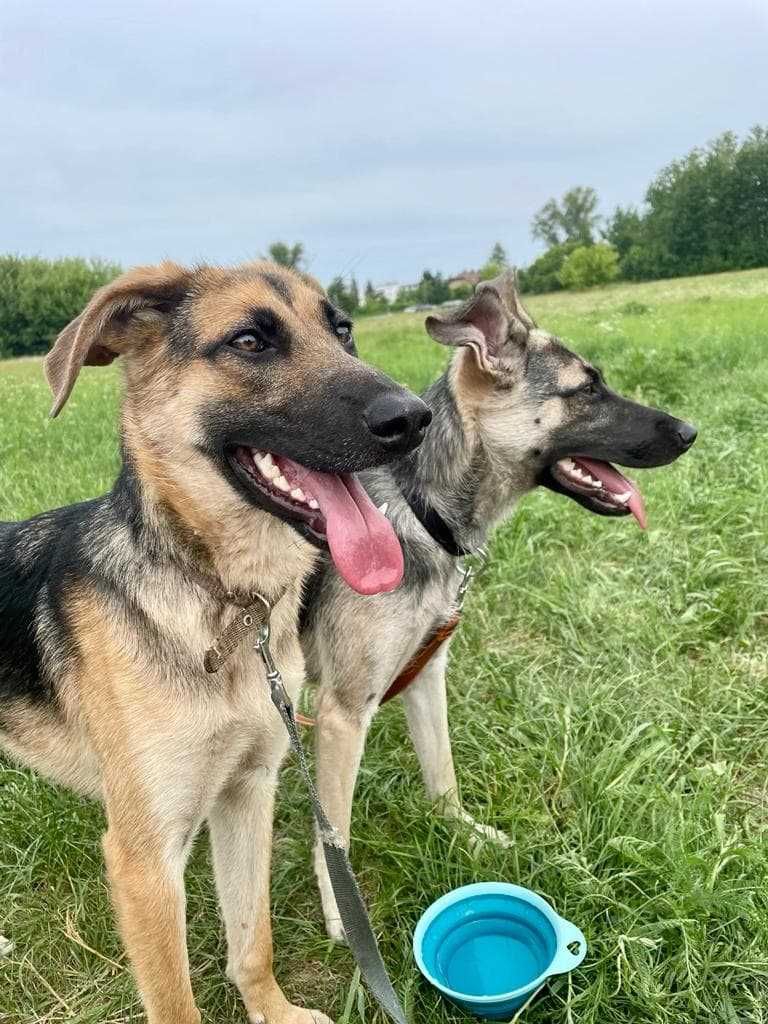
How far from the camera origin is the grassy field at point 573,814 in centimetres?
235

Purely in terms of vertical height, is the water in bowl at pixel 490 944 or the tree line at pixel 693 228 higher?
the tree line at pixel 693 228

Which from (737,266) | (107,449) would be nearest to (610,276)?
(737,266)

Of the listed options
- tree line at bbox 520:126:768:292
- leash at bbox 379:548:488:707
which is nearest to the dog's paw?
leash at bbox 379:548:488:707

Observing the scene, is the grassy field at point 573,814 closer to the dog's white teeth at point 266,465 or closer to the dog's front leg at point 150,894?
the dog's front leg at point 150,894

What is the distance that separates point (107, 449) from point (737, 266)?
131 ft

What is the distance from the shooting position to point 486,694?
3.78 metres

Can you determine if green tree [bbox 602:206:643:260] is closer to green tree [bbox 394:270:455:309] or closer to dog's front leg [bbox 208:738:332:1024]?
green tree [bbox 394:270:455:309]

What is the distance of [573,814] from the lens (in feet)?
9.46

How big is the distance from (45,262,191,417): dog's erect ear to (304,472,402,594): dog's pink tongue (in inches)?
26.0

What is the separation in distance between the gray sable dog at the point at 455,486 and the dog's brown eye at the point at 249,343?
3.02 ft

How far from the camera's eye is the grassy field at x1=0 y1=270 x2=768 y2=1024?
2.35m

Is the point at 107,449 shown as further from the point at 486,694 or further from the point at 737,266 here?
the point at 737,266

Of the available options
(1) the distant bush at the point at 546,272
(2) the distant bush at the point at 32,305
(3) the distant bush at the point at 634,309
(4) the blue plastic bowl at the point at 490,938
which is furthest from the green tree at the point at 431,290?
(1) the distant bush at the point at 546,272

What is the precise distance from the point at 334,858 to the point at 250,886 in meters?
0.49
